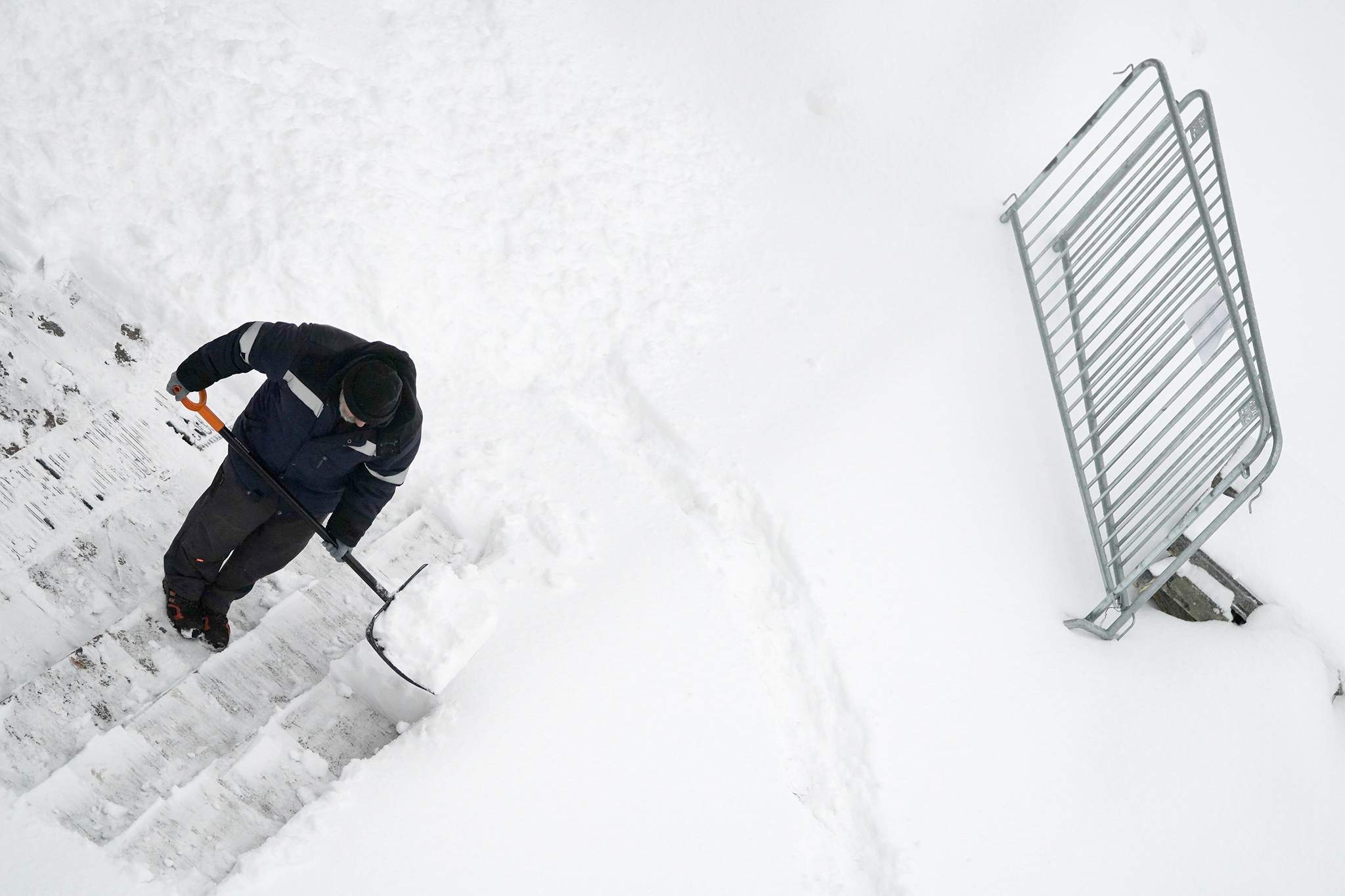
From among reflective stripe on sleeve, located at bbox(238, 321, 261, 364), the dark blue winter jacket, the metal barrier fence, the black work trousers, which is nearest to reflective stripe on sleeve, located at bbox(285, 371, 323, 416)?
the dark blue winter jacket

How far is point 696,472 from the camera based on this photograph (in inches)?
155

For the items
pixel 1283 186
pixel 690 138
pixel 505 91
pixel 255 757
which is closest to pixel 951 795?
pixel 255 757

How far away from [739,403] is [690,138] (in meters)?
1.79

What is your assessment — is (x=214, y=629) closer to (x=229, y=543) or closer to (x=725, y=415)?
(x=229, y=543)

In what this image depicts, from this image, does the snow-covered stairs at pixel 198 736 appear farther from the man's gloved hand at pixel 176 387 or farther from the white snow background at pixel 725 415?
the man's gloved hand at pixel 176 387

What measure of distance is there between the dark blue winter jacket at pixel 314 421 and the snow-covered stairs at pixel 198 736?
1.85ft

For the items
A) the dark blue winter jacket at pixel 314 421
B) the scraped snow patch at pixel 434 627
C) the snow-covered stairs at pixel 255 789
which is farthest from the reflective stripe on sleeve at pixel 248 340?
the snow-covered stairs at pixel 255 789

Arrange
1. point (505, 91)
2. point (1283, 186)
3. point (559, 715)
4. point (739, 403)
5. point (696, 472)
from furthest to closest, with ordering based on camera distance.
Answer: point (1283, 186) → point (505, 91) → point (739, 403) → point (696, 472) → point (559, 715)

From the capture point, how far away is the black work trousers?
3066 mm

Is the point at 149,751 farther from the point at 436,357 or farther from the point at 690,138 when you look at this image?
the point at 690,138

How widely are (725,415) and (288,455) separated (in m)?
1.92

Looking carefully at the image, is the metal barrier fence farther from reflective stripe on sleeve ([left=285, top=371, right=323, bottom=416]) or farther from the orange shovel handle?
the orange shovel handle

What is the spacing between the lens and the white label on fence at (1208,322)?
4031mm

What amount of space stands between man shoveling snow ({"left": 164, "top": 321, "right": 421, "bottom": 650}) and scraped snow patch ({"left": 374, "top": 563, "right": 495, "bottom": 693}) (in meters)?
0.35
